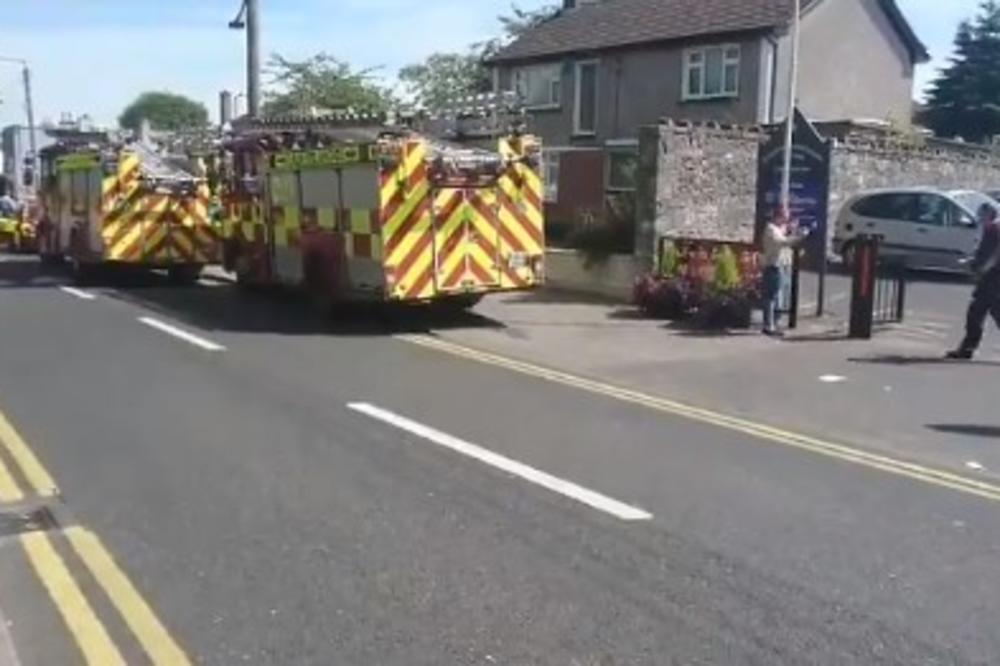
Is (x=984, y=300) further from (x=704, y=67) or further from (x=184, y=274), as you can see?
(x=704, y=67)

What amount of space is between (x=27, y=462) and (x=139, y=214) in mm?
14808

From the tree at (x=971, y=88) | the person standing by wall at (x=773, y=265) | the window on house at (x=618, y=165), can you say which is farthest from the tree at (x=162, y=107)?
the person standing by wall at (x=773, y=265)

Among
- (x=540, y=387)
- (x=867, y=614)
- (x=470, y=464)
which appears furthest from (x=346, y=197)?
(x=867, y=614)

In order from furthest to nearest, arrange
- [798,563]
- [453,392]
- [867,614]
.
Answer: [453,392], [798,563], [867,614]

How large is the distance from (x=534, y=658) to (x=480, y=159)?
12.1m

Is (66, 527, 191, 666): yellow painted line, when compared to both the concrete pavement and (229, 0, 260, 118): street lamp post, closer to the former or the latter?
the concrete pavement

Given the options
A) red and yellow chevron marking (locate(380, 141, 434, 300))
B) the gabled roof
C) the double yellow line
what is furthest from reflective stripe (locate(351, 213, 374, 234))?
the gabled roof

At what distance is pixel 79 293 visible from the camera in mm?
21266

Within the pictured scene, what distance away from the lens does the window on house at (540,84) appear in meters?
42.7

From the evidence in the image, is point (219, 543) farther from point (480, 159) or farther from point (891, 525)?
point (480, 159)

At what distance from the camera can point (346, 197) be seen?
1661 cm

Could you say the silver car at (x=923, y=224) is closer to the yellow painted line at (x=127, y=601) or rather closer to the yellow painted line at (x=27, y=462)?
the yellow painted line at (x=27, y=462)

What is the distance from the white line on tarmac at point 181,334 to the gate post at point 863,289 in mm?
7712

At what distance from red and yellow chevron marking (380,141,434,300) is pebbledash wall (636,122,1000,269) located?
14.9 feet
